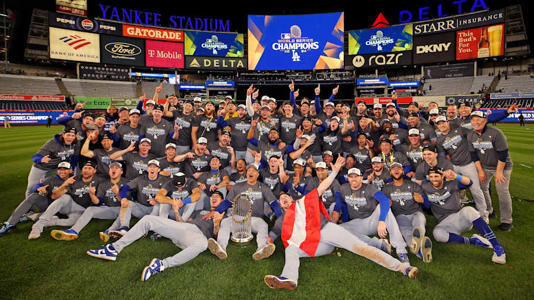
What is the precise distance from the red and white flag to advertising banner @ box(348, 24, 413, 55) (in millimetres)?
51027

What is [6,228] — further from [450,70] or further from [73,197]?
[450,70]

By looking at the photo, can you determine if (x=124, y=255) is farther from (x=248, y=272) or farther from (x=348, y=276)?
(x=348, y=276)

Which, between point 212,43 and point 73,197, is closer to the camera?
point 73,197

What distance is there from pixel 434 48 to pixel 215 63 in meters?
39.8

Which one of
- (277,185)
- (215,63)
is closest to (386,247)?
(277,185)

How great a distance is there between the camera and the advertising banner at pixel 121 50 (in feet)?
159

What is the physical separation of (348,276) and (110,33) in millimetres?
57898

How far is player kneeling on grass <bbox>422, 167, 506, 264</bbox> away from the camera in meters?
5.41

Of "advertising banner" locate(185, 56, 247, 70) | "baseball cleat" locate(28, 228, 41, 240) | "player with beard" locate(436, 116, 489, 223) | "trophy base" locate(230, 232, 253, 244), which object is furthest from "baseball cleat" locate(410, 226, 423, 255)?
"advertising banner" locate(185, 56, 247, 70)

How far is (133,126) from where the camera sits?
8.49 m

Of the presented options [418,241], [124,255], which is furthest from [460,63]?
[124,255]

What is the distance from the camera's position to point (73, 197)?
21.9 feet

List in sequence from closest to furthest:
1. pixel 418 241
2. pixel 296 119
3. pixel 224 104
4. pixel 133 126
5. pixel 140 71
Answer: pixel 418 241 → pixel 133 126 → pixel 296 119 → pixel 224 104 → pixel 140 71

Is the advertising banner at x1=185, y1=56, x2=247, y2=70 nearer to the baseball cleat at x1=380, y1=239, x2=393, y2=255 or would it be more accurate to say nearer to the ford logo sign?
the ford logo sign
